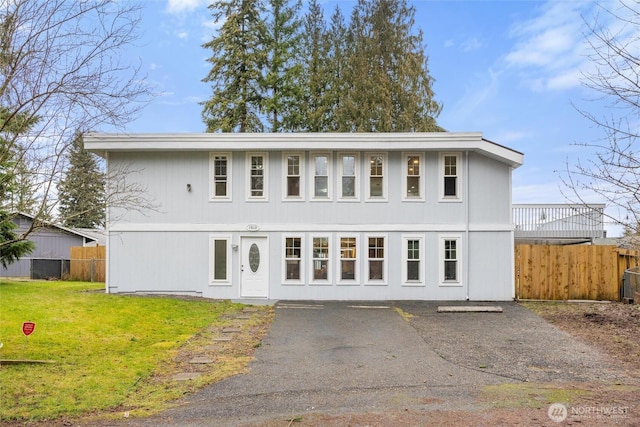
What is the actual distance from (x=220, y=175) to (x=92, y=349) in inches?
314

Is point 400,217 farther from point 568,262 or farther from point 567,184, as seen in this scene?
point 567,184

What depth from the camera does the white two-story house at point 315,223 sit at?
14.9 m

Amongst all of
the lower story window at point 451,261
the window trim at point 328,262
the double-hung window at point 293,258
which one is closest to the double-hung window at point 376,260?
the window trim at point 328,262

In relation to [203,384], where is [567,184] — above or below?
above

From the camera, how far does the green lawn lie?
5676 mm

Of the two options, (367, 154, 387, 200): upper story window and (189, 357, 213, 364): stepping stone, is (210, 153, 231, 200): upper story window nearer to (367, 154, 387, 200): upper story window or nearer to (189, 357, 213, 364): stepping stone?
(367, 154, 387, 200): upper story window

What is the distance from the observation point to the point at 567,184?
666 centimetres

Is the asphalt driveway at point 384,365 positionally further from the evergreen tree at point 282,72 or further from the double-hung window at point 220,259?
the evergreen tree at point 282,72

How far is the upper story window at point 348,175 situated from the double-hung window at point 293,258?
2.12 meters

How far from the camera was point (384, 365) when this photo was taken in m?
7.32

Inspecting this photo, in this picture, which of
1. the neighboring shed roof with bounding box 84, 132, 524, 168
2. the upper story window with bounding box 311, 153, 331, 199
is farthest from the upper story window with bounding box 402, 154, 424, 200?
the upper story window with bounding box 311, 153, 331, 199

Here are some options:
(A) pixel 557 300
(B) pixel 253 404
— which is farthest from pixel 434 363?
(A) pixel 557 300

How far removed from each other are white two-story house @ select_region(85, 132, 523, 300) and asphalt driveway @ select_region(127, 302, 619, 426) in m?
2.92

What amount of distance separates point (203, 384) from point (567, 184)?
574 cm
